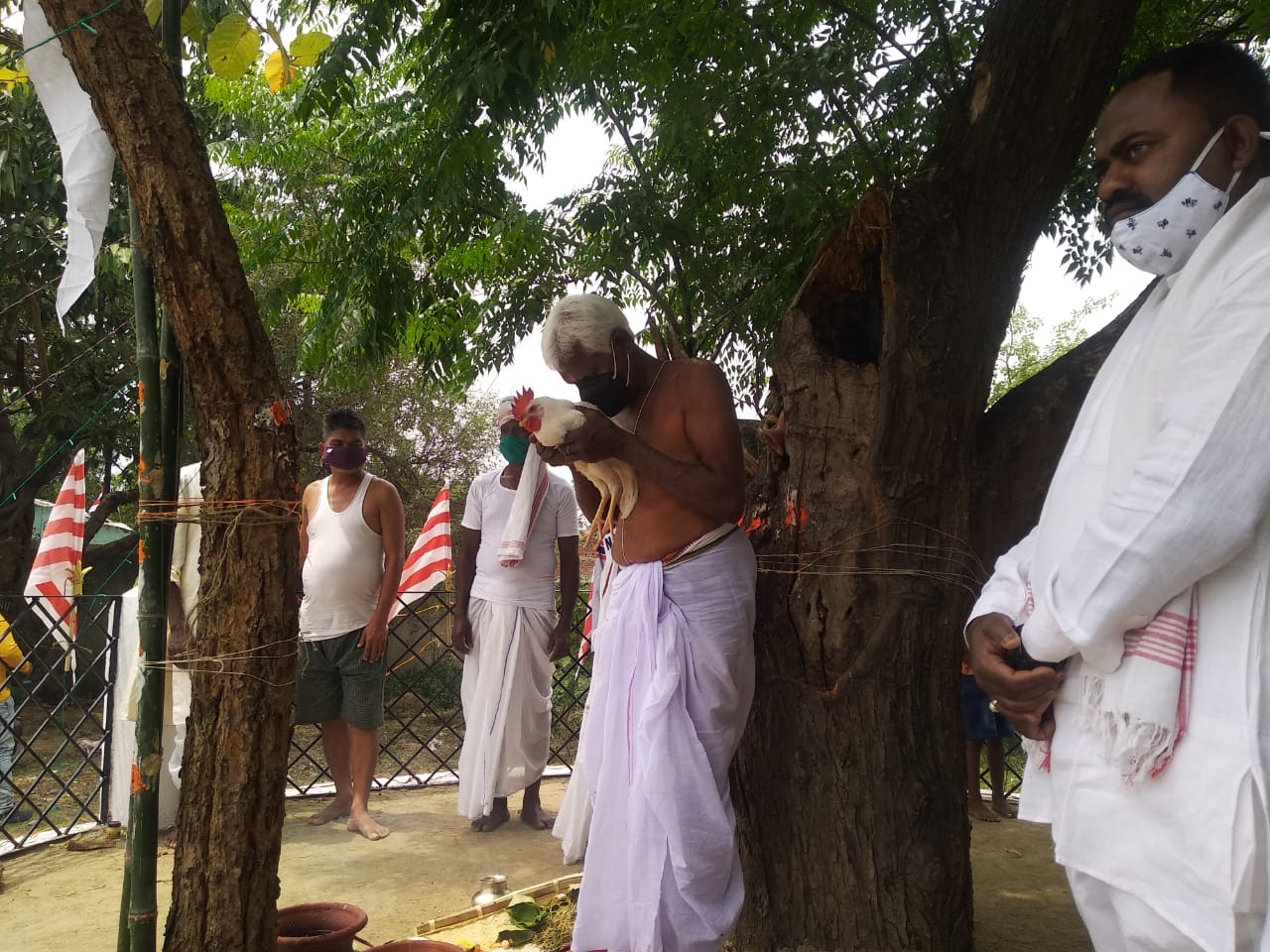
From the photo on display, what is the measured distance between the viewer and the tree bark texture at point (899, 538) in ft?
10.0

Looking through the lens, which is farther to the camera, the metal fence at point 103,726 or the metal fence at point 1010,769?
the metal fence at point 1010,769

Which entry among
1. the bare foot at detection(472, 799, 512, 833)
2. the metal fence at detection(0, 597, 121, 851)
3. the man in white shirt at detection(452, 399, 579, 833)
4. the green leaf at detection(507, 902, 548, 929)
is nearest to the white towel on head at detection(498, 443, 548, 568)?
the man in white shirt at detection(452, 399, 579, 833)

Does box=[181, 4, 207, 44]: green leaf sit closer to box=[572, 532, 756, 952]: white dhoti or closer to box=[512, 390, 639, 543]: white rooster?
box=[512, 390, 639, 543]: white rooster

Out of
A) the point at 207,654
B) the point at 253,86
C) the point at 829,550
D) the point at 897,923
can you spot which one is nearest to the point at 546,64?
the point at 829,550

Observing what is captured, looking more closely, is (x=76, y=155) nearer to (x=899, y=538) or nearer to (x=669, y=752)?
(x=669, y=752)

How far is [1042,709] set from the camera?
164 centimetres

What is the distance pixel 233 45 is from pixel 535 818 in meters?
3.88

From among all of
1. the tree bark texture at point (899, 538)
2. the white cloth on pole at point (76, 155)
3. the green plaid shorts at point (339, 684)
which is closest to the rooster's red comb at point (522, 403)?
the tree bark texture at point (899, 538)

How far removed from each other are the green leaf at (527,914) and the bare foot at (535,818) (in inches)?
61.4

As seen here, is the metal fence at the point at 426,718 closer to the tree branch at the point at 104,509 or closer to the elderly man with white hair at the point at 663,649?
the elderly man with white hair at the point at 663,649

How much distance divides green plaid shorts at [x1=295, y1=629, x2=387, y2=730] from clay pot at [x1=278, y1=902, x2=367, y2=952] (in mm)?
1980

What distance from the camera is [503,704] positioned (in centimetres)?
523

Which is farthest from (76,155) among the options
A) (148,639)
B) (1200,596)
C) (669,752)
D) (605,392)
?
(1200,596)

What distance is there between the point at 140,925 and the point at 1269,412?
264 centimetres
